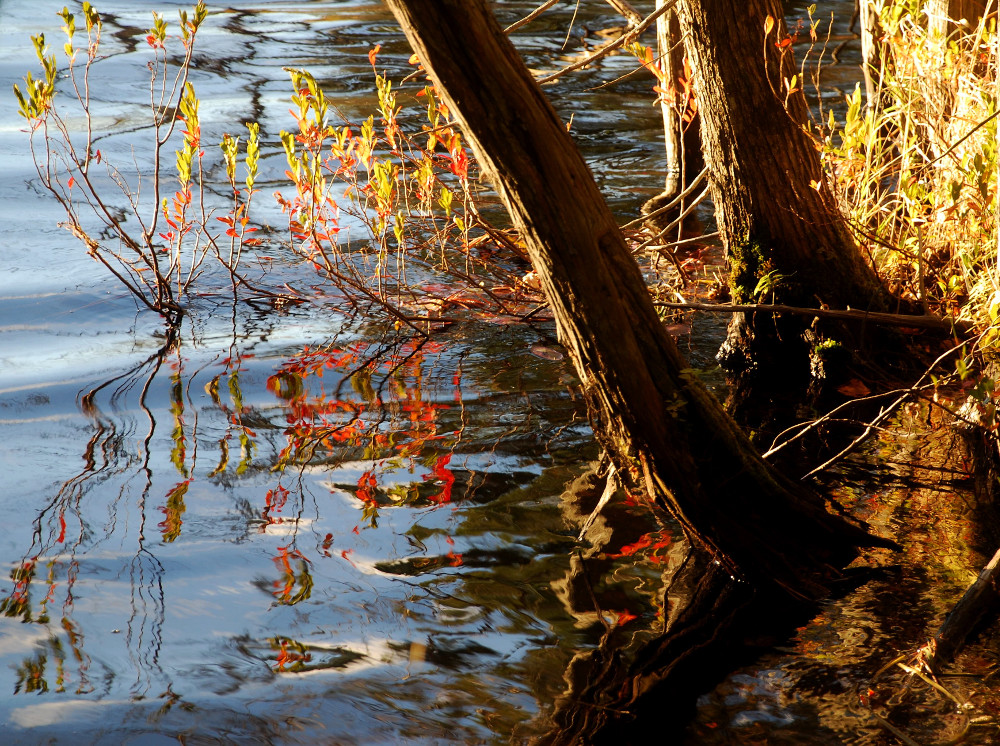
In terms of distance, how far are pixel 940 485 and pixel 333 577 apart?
234cm

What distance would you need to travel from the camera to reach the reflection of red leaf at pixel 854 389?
14.8 feet

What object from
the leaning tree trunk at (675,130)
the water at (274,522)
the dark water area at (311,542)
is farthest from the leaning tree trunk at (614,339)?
the leaning tree trunk at (675,130)

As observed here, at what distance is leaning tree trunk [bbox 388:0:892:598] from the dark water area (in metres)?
0.31

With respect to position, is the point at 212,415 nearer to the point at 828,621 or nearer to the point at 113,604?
the point at 113,604

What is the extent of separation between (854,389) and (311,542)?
2.65 meters

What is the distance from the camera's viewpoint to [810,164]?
428cm

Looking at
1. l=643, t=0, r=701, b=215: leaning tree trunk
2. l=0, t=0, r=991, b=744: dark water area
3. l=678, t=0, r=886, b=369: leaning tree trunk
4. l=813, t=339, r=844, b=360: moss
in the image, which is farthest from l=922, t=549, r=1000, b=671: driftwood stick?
l=643, t=0, r=701, b=215: leaning tree trunk

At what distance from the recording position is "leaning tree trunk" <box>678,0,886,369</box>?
4.07m

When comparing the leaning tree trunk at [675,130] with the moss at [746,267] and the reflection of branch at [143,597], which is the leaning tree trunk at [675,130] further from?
the reflection of branch at [143,597]

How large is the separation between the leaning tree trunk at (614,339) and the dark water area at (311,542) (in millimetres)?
308

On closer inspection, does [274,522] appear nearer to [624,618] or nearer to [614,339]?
[624,618]

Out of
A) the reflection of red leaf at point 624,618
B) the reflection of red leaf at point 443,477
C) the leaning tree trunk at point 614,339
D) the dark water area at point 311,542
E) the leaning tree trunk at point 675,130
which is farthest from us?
the leaning tree trunk at point 675,130

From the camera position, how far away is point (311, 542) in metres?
3.49

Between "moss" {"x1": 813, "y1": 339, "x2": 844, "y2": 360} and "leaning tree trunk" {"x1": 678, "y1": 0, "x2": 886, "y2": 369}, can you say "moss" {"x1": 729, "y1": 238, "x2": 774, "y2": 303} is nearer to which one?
"leaning tree trunk" {"x1": 678, "y1": 0, "x2": 886, "y2": 369}
